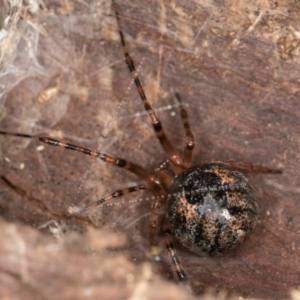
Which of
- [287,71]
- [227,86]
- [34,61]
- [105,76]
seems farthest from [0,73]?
[287,71]

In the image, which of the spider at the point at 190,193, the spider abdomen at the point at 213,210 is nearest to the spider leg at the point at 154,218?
the spider at the point at 190,193

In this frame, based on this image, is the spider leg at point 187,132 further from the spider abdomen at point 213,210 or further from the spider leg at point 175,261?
the spider leg at point 175,261

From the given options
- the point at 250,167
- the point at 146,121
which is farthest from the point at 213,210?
the point at 146,121

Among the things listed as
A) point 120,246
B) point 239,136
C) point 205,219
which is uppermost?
point 239,136

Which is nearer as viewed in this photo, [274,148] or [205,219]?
[205,219]

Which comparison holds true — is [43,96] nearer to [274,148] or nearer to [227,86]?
[227,86]

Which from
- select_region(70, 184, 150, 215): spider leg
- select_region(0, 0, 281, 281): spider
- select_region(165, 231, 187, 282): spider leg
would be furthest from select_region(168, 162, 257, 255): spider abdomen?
select_region(70, 184, 150, 215): spider leg

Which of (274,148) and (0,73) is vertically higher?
(0,73)
